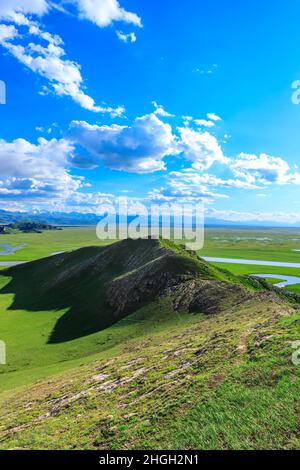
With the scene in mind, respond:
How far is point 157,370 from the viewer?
21.9m

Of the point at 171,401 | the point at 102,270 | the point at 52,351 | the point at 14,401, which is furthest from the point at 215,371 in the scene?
the point at 102,270

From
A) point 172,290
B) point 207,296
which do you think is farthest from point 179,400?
point 172,290

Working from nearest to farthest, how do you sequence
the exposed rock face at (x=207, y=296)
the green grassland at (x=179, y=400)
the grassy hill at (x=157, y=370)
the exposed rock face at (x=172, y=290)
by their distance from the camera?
the green grassland at (x=179, y=400), the grassy hill at (x=157, y=370), the exposed rock face at (x=207, y=296), the exposed rock face at (x=172, y=290)

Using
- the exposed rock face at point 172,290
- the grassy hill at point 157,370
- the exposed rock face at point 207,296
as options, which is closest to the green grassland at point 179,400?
the grassy hill at point 157,370

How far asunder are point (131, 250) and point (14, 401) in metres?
57.8

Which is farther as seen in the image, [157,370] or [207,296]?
[207,296]

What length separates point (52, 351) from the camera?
41.3 m

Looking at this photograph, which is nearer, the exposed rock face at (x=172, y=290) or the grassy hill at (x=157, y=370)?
the grassy hill at (x=157, y=370)

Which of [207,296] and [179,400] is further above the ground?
[179,400]

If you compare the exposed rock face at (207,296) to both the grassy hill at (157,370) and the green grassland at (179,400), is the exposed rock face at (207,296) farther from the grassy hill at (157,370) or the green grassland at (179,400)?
the green grassland at (179,400)

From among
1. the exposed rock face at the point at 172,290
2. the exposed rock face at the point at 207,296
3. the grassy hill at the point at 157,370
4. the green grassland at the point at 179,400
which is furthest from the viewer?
the exposed rock face at the point at 172,290

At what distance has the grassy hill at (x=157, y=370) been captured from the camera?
13.2 m

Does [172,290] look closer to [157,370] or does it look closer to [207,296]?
[207,296]
